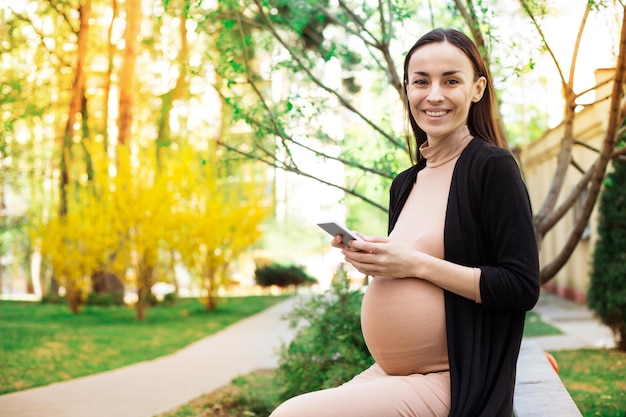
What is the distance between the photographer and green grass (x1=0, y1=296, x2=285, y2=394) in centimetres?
927

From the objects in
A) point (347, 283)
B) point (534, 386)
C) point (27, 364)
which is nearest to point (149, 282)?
point (27, 364)

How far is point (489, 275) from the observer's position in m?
2.25

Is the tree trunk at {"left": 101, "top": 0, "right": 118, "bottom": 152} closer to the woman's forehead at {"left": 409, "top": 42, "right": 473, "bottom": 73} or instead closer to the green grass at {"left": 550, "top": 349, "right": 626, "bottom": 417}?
the green grass at {"left": 550, "top": 349, "right": 626, "bottom": 417}

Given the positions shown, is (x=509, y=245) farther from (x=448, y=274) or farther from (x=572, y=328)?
(x=572, y=328)

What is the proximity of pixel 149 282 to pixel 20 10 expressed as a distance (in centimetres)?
999

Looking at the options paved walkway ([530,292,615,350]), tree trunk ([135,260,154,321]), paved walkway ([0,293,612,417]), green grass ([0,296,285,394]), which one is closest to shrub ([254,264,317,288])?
green grass ([0,296,285,394])

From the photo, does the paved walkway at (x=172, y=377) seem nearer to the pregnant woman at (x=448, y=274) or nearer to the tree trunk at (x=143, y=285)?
the tree trunk at (x=143, y=285)

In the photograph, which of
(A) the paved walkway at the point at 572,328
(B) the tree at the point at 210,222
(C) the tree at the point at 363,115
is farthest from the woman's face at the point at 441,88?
(B) the tree at the point at 210,222

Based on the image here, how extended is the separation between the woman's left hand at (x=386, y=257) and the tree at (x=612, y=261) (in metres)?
8.14

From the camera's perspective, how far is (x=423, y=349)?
238cm

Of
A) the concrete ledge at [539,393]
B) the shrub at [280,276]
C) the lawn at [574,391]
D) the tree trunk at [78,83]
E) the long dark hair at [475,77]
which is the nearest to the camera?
the long dark hair at [475,77]

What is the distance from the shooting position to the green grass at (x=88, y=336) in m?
9.27

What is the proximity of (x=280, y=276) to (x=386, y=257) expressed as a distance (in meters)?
25.0

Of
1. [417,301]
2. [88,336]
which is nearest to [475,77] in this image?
[417,301]
